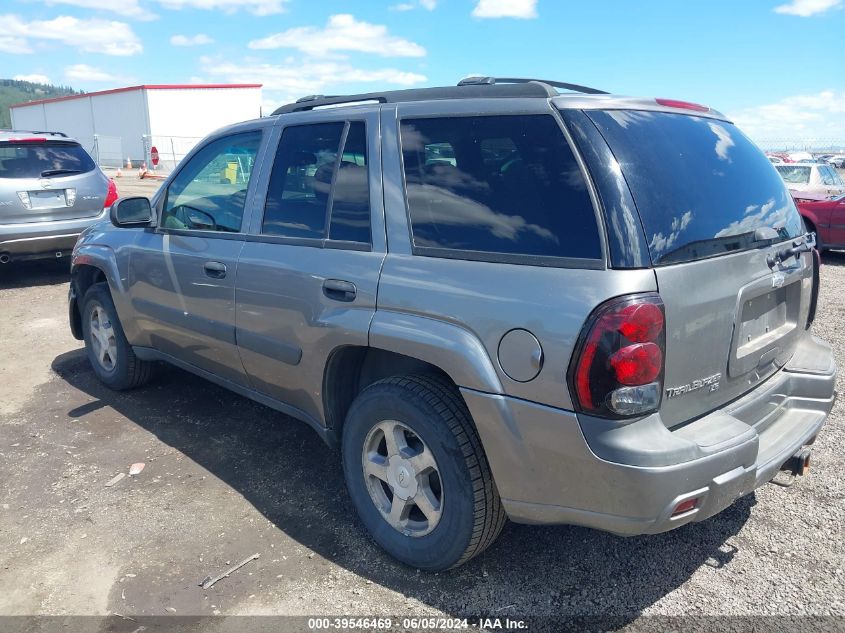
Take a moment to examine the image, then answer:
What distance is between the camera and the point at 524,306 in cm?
237

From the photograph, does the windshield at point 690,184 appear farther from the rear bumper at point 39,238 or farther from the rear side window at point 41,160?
the rear side window at point 41,160

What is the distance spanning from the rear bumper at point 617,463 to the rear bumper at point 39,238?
725cm

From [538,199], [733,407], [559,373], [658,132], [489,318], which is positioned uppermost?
[658,132]

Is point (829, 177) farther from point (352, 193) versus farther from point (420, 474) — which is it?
point (420, 474)

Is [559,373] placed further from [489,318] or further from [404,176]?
[404,176]

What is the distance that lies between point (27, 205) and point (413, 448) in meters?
7.04

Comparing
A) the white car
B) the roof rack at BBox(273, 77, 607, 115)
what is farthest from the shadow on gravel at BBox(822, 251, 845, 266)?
the roof rack at BBox(273, 77, 607, 115)

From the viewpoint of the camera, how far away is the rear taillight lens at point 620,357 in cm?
222

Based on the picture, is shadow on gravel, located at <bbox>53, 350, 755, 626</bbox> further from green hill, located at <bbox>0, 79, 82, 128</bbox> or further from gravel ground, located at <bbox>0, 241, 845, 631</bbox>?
green hill, located at <bbox>0, 79, 82, 128</bbox>

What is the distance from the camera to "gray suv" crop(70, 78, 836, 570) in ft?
7.50

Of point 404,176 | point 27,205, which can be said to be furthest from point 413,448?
point 27,205

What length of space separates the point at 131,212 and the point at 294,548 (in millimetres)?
2383

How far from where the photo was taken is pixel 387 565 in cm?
300

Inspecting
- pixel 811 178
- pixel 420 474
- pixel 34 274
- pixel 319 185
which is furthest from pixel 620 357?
pixel 811 178
